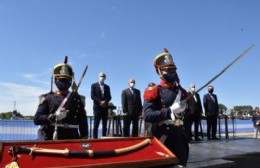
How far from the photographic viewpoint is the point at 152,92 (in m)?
4.72

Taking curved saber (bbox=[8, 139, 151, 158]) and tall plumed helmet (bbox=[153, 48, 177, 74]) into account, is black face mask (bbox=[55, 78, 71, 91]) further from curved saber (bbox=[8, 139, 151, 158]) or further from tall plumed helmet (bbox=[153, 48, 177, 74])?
curved saber (bbox=[8, 139, 151, 158])

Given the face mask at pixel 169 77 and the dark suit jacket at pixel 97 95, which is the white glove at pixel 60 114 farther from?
the dark suit jacket at pixel 97 95

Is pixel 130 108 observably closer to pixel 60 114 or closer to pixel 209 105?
pixel 209 105

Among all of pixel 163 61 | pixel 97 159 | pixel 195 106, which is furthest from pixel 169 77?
pixel 195 106

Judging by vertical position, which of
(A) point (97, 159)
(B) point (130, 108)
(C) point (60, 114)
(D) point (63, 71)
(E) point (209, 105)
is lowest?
(A) point (97, 159)

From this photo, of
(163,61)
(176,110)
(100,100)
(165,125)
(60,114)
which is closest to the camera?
(176,110)

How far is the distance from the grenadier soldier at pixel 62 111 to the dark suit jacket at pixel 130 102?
271 inches

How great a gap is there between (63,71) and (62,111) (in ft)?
1.97

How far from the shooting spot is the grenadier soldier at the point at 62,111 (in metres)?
5.39

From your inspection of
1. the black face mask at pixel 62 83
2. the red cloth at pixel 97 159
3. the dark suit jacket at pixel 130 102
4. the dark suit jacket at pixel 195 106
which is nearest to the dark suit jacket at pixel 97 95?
the dark suit jacket at pixel 130 102

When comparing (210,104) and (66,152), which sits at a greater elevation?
(210,104)

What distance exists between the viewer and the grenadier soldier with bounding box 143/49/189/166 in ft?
15.1

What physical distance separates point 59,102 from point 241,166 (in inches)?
181

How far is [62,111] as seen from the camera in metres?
5.27
